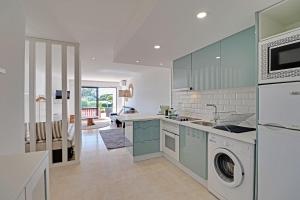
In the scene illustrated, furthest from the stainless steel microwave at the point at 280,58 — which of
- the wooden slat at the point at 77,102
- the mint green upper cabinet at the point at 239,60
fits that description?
the wooden slat at the point at 77,102

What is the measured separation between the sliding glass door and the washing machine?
8947 millimetres

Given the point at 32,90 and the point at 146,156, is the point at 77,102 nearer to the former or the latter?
the point at 32,90

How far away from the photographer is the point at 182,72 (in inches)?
133

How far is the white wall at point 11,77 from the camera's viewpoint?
1.35 m

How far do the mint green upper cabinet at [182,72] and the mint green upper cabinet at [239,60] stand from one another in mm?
876

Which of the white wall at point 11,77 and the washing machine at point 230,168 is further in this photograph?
the washing machine at point 230,168

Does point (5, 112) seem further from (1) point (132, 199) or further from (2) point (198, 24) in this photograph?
(2) point (198, 24)

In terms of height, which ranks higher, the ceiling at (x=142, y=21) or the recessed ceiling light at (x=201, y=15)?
the ceiling at (x=142, y=21)

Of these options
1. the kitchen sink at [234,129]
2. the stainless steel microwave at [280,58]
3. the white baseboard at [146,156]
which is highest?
the stainless steel microwave at [280,58]

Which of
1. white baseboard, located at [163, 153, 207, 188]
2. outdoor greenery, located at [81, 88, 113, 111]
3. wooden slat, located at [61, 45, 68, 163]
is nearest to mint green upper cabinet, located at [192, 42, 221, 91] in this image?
white baseboard, located at [163, 153, 207, 188]

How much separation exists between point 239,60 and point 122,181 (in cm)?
250

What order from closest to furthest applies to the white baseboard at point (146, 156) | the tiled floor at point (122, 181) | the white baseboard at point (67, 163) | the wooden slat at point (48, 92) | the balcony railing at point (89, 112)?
the tiled floor at point (122, 181), the wooden slat at point (48, 92), the white baseboard at point (67, 163), the white baseboard at point (146, 156), the balcony railing at point (89, 112)

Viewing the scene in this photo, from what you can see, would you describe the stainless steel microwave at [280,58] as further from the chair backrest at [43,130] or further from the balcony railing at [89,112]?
the balcony railing at [89,112]

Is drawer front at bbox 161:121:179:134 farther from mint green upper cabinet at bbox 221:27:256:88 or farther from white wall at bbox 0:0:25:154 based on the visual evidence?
white wall at bbox 0:0:25:154
